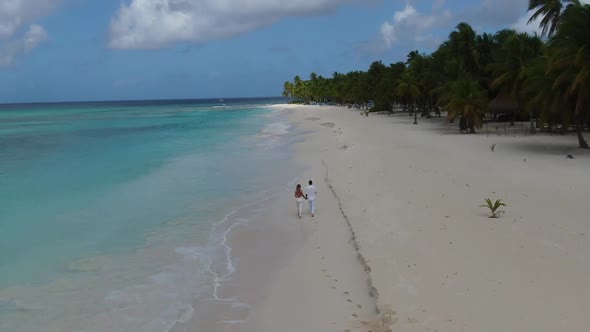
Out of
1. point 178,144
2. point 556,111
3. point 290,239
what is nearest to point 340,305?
point 290,239

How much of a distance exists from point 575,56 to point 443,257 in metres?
16.0

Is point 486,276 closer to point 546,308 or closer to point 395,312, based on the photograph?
point 546,308

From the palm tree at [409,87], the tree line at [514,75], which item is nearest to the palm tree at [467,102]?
the tree line at [514,75]

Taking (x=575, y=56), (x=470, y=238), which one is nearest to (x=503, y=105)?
(x=575, y=56)

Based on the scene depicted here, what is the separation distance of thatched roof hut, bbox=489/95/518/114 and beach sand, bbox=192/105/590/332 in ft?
74.2

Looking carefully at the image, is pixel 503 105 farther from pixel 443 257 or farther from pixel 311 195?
pixel 443 257

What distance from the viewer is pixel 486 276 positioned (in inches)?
310

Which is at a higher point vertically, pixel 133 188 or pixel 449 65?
pixel 449 65

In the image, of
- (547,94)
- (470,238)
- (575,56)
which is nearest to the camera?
(470,238)

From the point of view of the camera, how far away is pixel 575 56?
2033 centimetres

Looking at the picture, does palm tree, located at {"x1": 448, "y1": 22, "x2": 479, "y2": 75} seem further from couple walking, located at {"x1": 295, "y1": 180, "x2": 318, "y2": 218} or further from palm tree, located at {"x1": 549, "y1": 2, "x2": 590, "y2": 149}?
couple walking, located at {"x1": 295, "y1": 180, "x2": 318, "y2": 218}

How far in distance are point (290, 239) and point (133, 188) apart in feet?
34.3

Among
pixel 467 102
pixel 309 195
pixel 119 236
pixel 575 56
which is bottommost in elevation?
pixel 119 236

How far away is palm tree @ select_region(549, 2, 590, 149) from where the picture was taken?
20.2 m
